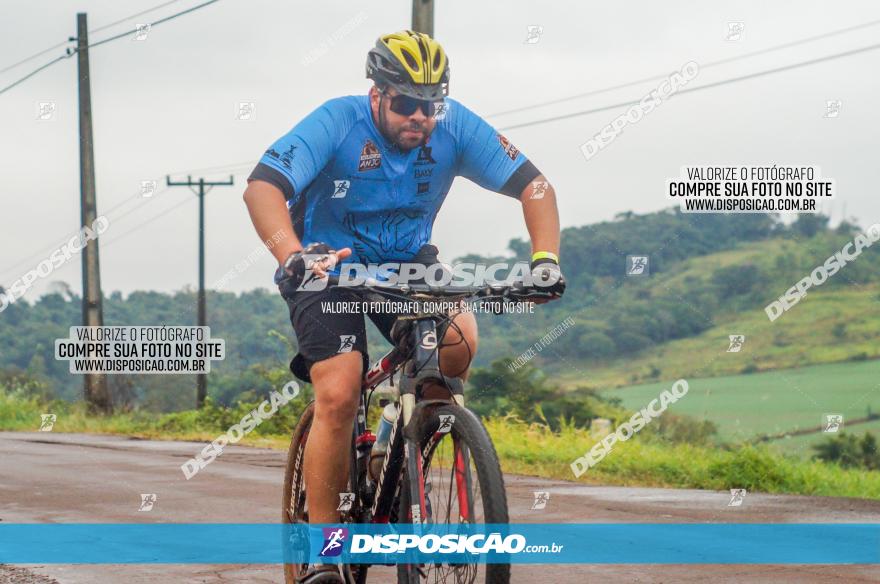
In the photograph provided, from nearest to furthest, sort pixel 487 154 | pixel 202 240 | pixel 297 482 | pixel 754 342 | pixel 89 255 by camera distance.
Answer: pixel 487 154
pixel 297 482
pixel 89 255
pixel 202 240
pixel 754 342

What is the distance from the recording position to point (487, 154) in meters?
4.70

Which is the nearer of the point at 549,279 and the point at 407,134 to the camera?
the point at 549,279

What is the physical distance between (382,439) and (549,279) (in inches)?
33.6

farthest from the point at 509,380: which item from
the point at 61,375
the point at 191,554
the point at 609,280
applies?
the point at 61,375

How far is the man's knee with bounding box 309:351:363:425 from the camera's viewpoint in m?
4.39

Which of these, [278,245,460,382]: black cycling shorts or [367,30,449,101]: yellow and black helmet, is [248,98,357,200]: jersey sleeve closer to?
[367,30,449,101]: yellow and black helmet

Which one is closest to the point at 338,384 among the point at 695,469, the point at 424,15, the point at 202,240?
the point at 695,469

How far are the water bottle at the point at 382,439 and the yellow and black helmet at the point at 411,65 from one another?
112 cm

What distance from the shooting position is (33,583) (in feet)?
18.6

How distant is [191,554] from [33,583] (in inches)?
37.5

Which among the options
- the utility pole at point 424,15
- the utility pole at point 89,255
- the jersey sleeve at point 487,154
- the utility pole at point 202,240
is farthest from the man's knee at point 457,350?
the utility pole at point 202,240

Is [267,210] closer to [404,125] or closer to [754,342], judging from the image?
[404,125]

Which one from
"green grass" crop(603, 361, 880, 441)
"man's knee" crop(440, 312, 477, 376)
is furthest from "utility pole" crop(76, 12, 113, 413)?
"man's knee" crop(440, 312, 477, 376)

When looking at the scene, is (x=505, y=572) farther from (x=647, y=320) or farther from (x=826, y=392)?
(x=647, y=320)
